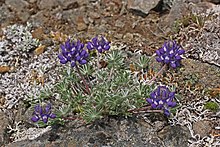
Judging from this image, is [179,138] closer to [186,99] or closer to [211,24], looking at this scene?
[186,99]

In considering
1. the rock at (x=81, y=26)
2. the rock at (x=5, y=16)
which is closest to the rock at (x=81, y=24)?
the rock at (x=81, y=26)

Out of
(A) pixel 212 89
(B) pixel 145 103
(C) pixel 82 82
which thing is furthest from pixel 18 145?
(A) pixel 212 89

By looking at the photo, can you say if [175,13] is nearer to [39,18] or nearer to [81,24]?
[81,24]

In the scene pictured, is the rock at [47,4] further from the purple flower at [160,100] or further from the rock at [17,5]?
the purple flower at [160,100]

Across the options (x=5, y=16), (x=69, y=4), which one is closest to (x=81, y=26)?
(x=69, y=4)

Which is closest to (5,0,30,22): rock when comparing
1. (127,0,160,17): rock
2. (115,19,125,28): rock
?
(115,19,125,28): rock
